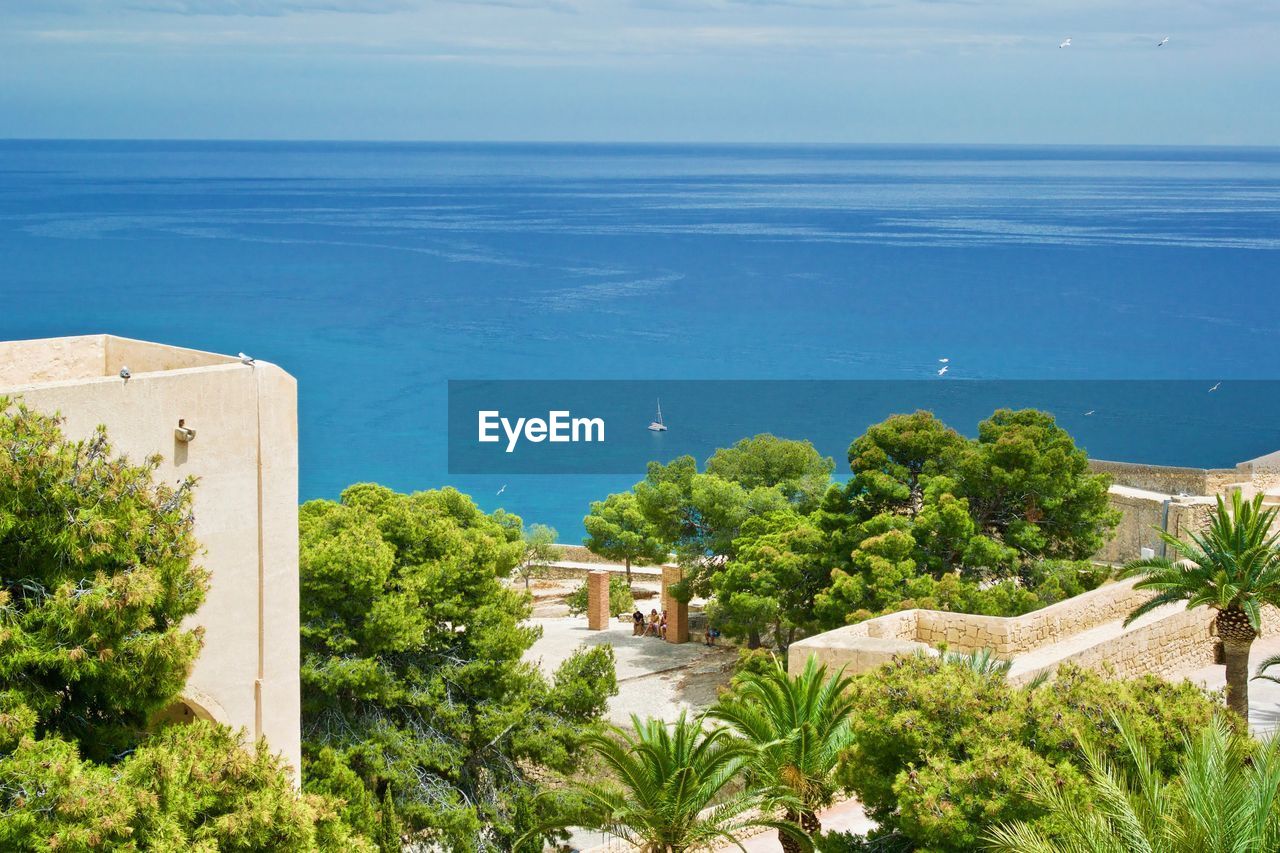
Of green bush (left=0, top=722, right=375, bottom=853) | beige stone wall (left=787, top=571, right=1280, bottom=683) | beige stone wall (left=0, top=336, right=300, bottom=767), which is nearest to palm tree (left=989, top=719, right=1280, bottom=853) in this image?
green bush (left=0, top=722, right=375, bottom=853)

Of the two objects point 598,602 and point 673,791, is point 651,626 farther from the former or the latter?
point 673,791

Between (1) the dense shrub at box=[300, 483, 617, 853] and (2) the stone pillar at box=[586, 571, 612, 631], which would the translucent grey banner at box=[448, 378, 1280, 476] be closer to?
(2) the stone pillar at box=[586, 571, 612, 631]

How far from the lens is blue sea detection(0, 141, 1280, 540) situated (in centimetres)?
6981

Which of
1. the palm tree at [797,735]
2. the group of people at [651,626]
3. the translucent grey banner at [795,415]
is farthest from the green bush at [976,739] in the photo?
the translucent grey banner at [795,415]

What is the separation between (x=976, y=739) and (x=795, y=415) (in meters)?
60.5

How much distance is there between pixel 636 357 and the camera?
82125 millimetres

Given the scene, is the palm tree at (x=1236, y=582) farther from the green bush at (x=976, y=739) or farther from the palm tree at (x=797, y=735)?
the palm tree at (x=797, y=735)

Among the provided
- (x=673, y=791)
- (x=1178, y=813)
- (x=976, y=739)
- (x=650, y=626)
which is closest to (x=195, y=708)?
(x=673, y=791)

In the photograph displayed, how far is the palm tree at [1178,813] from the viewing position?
711 centimetres

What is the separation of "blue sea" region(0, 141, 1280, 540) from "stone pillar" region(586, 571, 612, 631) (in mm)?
28919

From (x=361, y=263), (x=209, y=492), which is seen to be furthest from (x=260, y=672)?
(x=361, y=263)

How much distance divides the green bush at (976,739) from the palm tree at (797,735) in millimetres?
742

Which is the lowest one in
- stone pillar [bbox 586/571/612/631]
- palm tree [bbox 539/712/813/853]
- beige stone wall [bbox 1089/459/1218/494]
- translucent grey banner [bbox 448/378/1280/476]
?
palm tree [bbox 539/712/813/853]

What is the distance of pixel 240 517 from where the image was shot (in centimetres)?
983
